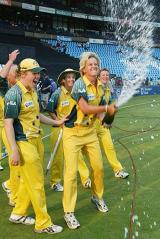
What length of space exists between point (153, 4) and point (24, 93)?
40869 mm

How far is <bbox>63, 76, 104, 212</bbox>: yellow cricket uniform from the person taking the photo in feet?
17.6

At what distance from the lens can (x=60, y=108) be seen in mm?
6828

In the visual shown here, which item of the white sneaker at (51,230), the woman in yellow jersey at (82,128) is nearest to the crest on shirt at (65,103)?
the woman in yellow jersey at (82,128)

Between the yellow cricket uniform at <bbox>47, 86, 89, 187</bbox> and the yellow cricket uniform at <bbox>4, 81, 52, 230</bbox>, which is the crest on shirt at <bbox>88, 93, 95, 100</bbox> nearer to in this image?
the yellow cricket uniform at <bbox>4, 81, 52, 230</bbox>

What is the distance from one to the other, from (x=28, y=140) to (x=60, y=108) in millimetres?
1759

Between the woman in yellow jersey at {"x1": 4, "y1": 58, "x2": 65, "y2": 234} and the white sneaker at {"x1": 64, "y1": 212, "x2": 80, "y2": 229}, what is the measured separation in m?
0.15

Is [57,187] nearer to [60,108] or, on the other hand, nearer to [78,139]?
[60,108]

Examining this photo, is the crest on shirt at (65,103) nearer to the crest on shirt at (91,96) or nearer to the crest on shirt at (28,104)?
the crest on shirt at (91,96)

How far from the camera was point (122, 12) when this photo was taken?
42.2 meters

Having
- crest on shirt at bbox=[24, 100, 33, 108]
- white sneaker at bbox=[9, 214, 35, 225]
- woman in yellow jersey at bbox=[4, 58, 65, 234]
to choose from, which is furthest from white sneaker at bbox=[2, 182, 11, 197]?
crest on shirt at bbox=[24, 100, 33, 108]

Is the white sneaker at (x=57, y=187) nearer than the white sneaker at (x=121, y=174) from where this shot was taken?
Yes

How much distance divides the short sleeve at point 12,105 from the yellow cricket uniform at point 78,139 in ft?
2.48

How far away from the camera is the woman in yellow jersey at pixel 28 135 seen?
16.1 ft

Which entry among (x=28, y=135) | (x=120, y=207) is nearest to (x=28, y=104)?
(x=28, y=135)
